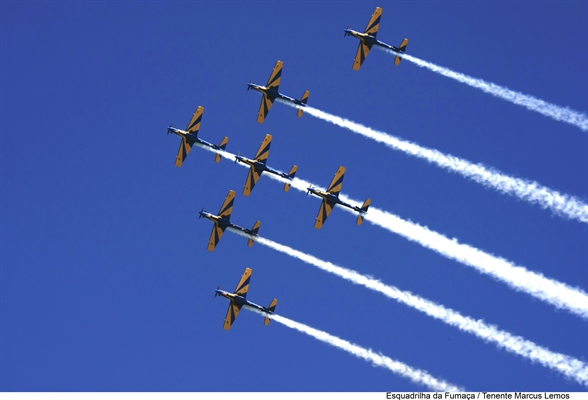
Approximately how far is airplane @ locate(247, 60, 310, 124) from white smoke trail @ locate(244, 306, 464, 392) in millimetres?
15302

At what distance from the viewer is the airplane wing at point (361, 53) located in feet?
301

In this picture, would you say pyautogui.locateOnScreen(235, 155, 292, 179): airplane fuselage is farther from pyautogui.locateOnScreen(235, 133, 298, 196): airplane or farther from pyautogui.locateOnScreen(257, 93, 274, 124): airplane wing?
pyautogui.locateOnScreen(257, 93, 274, 124): airplane wing

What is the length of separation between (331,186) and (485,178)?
11405 mm

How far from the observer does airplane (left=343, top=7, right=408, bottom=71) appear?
298 ft

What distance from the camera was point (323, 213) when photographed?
8900cm

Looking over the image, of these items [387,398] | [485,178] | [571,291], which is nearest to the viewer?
[387,398]

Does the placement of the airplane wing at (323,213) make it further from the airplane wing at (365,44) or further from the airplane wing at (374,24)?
the airplane wing at (374,24)

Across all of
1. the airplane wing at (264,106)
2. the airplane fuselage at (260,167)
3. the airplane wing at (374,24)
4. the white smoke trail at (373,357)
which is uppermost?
the airplane wing at (374,24)

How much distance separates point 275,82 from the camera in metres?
91.1

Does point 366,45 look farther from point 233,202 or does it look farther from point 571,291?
point 571,291

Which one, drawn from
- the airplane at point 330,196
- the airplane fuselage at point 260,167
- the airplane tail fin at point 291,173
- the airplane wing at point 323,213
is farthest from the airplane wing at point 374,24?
the airplane wing at point 323,213

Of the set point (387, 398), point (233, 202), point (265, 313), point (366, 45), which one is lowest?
point (387, 398)

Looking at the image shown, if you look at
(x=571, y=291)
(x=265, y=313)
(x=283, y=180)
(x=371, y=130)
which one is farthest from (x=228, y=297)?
(x=571, y=291)

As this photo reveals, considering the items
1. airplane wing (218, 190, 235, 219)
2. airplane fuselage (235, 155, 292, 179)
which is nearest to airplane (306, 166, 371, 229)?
airplane fuselage (235, 155, 292, 179)
